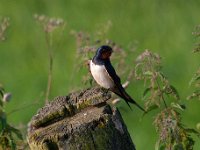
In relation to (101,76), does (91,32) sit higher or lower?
higher

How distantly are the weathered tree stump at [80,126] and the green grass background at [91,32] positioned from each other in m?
4.69

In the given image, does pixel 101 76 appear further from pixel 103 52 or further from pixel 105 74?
pixel 103 52

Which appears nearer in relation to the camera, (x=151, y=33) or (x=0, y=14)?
(x=151, y=33)

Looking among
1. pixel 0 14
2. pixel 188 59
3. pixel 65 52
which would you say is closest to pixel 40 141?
pixel 188 59

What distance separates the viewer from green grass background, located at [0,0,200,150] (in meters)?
9.87

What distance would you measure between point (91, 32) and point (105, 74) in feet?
17.7

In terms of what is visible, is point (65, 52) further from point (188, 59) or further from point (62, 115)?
point (62, 115)

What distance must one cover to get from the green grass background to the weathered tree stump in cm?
469

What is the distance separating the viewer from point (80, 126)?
4039 millimetres

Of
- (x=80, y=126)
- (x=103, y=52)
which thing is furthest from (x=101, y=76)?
(x=80, y=126)

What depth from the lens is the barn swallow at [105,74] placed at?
5.98 metres

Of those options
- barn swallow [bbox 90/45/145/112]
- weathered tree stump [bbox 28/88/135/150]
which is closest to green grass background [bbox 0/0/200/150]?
barn swallow [bbox 90/45/145/112]

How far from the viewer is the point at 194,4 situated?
11.9 meters

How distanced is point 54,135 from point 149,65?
3.20 ft
